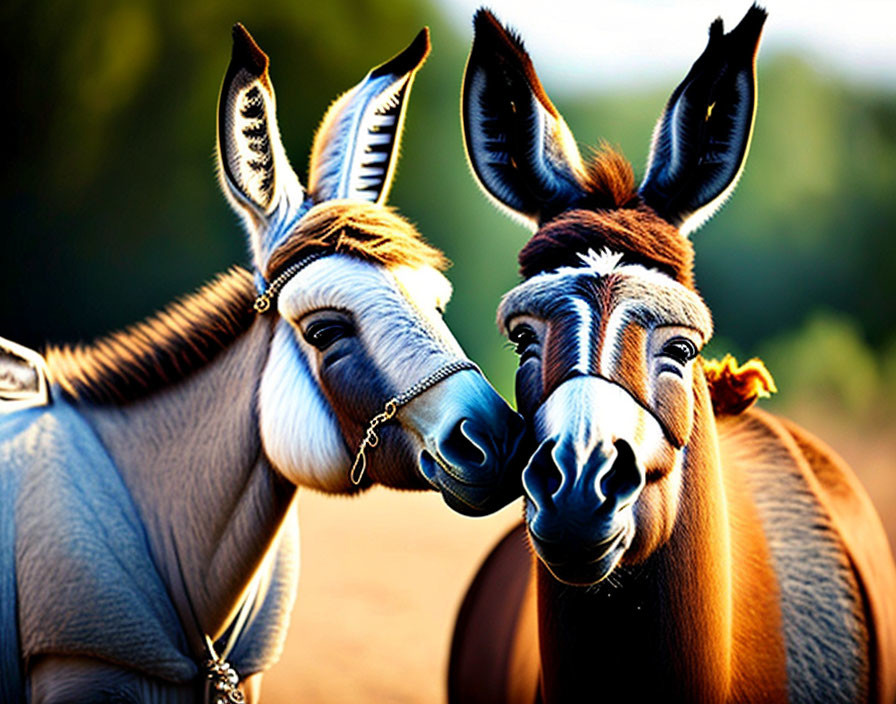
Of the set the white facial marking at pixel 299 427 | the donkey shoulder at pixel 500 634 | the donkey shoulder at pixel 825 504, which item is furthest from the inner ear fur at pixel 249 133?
the donkey shoulder at pixel 825 504

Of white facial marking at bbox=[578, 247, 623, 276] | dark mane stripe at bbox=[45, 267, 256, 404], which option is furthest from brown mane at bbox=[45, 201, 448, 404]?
white facial marking at bbox=[578, 247, 623, 276]

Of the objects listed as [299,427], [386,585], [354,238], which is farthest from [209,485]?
[386,585]

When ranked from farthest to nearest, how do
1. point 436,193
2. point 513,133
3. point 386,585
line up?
point 436,193, point 386,585, point 513,133

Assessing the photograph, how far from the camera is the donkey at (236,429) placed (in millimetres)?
1915

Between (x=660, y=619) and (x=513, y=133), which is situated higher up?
(x=513, y=133)

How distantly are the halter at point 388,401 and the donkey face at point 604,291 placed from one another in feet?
0.56

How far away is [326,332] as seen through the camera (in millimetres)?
1996

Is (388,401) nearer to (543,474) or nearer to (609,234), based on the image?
(543,474)

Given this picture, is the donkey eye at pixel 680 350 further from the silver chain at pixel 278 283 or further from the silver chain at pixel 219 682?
the silver chain at pixel 219 682

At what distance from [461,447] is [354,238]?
623 mm

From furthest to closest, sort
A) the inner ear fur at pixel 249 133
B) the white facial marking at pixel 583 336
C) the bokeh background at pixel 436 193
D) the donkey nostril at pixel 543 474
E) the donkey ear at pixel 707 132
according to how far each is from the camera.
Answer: the bokeh background at pixel 436 193 → the inner ear fur at pixel 249 133 → the donkey ear at pixel 707 132 → the white facial marking at pixel 583 336 → the donkey nostril at pixel 543 474

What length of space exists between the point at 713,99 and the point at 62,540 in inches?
75.7

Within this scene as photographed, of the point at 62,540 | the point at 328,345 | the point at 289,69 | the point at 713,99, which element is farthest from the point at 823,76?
the point at 62,540

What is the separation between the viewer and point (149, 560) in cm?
215
